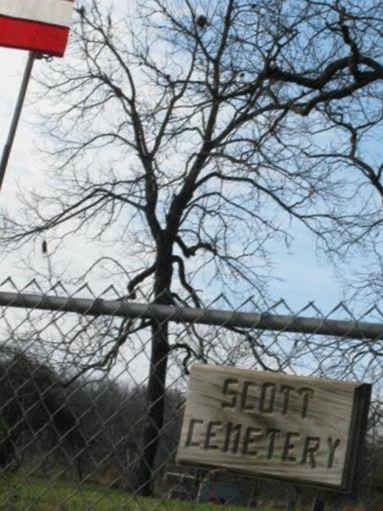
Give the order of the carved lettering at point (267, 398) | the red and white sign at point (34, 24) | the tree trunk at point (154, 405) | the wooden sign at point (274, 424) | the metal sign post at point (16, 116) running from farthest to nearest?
the red and white sign at point (34, 24) → the metal sign post at point (16, 116) → the tree trunk at point (154, 405) → the carved lettering at point (267, 398) → the wooden sign at point (274, 424)

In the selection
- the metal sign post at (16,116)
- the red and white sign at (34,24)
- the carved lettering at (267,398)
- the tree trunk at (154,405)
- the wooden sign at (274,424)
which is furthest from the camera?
the red and white sign at (34,24)

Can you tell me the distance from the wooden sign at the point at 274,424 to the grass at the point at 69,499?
29 centimetres

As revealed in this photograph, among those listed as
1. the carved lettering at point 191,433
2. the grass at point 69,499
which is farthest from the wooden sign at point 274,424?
the grass at point 69,499

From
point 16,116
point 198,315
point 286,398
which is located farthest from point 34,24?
point 286,398

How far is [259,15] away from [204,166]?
3801mm

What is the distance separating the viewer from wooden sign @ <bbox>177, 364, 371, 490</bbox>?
9.13ft

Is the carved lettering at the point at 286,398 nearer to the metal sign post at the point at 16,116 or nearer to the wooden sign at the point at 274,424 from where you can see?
the wooden sign at the point at 274,424

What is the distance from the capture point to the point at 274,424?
9.43ft

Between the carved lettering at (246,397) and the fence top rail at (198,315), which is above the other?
the fence top rail at (198,315)

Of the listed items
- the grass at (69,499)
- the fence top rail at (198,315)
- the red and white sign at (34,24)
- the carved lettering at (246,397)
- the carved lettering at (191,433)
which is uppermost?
the red and white sign at (34,24)

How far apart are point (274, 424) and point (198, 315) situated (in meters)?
0.48

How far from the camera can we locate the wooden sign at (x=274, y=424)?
110 inches

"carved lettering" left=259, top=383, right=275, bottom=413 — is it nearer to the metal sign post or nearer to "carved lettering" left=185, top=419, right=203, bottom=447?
"carved lettering" left=185, top=419, right=203, bottom=447

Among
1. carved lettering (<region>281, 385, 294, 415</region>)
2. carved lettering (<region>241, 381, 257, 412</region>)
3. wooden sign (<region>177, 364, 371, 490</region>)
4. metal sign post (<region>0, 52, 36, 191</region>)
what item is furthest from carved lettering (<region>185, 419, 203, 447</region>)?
metal sign post (<region>0, 52, 36, 191</region>)
